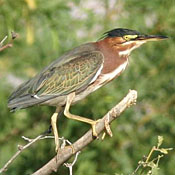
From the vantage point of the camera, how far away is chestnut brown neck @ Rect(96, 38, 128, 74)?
12.8 feet

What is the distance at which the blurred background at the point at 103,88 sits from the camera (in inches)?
214

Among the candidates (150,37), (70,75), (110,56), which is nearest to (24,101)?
(70,75)

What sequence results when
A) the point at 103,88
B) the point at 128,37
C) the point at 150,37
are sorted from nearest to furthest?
1. the point at 150,37
2. the point at 128,37
3. the point at 103,88

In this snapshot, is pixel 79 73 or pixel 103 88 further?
pixel 103 88

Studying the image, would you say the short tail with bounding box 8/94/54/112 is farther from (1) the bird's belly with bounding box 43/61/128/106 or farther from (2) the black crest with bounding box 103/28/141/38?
(2) the black crest with bounding box 103/28/141/38

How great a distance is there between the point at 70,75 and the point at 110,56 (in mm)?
270

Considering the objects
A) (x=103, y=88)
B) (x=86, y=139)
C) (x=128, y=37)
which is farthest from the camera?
(x=103, y=88)

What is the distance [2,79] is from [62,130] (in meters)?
0.74

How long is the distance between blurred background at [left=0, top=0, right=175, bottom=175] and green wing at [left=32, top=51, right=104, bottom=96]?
4.46 feet

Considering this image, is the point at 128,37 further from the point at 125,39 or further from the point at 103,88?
the point at 103,88

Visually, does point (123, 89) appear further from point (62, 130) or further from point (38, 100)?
point (38, 100)

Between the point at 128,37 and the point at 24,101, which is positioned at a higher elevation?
the point at 128,37

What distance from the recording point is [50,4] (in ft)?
17.1

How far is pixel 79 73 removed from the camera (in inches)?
157
